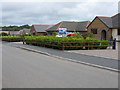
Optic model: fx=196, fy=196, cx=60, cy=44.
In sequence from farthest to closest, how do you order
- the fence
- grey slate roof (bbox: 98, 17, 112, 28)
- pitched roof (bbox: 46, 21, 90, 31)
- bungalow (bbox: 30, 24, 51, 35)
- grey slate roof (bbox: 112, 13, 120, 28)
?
bungalow (bbox: 30, 24, 51, 35)
pitched roof (bbox: 46, 21, 90, 31)
grey slate roof (bbox: 98, 17, 112, 28)
grey slate roof (bbox: 112, 13, 120, 28)
the fence

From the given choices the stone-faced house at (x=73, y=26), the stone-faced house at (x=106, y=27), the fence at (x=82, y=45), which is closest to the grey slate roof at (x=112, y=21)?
the stone-faced house at (x=106, y=27)

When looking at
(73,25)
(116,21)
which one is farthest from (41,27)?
(116,21)

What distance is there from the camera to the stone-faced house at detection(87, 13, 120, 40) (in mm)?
40219

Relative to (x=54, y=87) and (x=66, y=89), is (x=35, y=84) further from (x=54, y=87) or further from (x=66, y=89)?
(x=66, y=89)

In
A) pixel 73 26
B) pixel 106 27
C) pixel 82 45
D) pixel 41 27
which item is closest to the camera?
pixel 82 45

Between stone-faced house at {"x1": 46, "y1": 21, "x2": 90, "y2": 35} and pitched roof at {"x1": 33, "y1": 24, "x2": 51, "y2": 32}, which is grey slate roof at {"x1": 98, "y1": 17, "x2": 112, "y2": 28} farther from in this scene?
pitched roof at {"x1": 33, "y1": 24, "x2": 51, "y2": 32}

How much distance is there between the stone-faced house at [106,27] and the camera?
4022 centimetres

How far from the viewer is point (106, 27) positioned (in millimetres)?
40844

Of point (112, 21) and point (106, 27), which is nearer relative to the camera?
point (106, 27)

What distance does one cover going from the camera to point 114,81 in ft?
24.6

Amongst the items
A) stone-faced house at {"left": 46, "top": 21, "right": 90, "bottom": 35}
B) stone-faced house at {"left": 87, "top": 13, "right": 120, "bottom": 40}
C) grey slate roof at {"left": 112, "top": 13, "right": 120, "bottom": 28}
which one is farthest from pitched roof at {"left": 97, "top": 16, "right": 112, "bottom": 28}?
stone-faced house at {"left": 46, "top": 21, "right": 90, "bottom": 35}

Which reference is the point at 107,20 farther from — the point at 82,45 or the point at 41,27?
the point at 41,27

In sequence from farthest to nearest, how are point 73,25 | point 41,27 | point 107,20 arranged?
point 41,27
point 73,25
point 107,20

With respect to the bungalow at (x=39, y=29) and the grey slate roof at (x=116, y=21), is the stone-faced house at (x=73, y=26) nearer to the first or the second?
the grey slate roof at (x=116, y=21)
